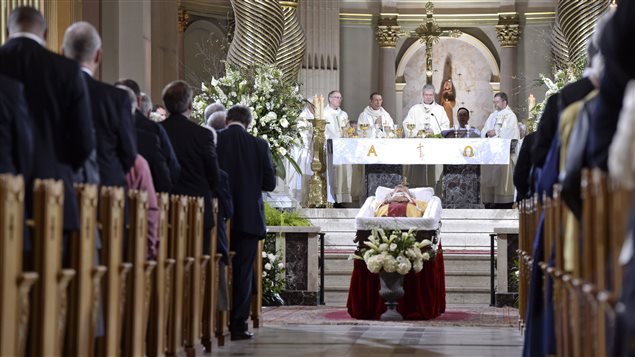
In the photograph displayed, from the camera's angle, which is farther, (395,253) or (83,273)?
(395,253)

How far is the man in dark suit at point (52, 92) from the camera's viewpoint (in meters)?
5.87

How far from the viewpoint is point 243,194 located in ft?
A: 33.4

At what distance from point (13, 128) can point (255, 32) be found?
11921mm

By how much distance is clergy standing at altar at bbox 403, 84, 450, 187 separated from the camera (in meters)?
19.6

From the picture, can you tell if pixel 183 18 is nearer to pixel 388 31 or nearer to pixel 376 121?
pixel 376 121

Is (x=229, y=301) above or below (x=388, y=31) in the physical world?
below

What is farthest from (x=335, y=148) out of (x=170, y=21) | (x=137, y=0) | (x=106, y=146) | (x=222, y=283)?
(x=106, y=146)

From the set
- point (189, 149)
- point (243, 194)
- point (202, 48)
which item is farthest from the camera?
point (202, 48)

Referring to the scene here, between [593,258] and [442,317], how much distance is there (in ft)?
27.6

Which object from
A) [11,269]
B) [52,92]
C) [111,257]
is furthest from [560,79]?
[11,269]

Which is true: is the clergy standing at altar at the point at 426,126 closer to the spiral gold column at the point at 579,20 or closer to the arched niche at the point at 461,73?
the spiral gold column at the point at 579,20

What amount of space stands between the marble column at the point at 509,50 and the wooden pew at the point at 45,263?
19886 mm

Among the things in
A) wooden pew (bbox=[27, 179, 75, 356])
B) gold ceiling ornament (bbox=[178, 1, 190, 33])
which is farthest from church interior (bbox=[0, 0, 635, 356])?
gold ceiling ornament (bbox=[178, 1, 190, 33])

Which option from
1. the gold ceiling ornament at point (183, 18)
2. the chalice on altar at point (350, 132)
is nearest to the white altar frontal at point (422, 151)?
the chalice on altar at point (350, 132)
